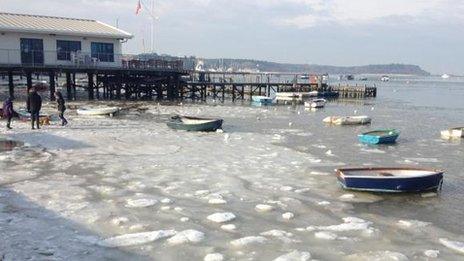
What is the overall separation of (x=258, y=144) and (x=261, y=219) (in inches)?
459

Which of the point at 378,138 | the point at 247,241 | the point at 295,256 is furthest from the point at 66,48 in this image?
the point at 295,256

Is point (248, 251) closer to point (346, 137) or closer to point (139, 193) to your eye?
point (139, 193)

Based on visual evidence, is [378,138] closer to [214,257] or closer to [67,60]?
[214,257]

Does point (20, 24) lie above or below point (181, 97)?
above

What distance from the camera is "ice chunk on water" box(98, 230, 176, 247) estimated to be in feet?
31.1

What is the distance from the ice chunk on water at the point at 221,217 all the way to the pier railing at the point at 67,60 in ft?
106

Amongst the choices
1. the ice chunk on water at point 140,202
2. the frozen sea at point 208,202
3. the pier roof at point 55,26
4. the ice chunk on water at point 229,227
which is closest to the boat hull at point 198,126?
the frozen sea at point 208,202

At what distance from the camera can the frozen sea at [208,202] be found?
951 cm

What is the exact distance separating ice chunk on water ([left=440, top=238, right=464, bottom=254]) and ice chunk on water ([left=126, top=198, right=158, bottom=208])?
676 cm

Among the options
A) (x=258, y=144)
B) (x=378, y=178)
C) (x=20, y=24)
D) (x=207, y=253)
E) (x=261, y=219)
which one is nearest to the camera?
(x=207, y=253)

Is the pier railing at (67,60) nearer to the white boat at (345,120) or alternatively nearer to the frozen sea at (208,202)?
the frozen sea at (208,202)

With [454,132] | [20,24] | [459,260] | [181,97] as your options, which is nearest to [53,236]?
[459,260]

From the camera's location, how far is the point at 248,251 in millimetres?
9352

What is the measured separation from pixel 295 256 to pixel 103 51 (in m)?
38.2
